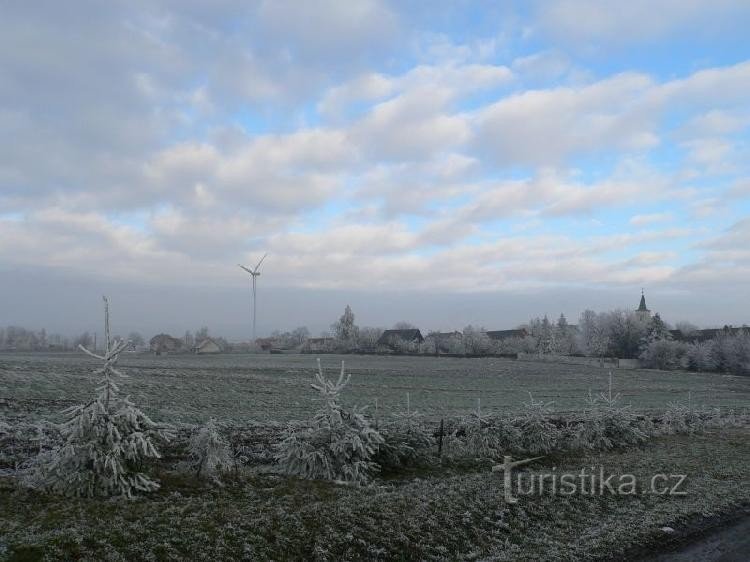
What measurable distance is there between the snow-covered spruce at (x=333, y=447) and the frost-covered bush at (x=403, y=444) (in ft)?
1.45

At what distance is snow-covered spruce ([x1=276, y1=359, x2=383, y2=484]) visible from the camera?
1145 cm

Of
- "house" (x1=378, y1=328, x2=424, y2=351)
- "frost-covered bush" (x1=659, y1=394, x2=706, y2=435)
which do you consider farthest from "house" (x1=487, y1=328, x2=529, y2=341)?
"frost-covered bush" (x1=659, y1=394, x2=706, y2=435)

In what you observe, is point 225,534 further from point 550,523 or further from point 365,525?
point 550,523

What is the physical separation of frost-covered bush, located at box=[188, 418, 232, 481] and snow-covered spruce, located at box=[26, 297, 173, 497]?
46.2 inches

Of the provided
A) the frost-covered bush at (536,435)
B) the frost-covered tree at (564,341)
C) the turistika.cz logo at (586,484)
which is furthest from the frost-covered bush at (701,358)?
the turistika.cz logo at (586,484)

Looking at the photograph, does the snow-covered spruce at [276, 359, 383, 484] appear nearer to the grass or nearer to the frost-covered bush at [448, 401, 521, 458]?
the grass

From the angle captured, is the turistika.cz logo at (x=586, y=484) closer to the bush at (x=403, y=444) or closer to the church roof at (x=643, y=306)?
the bush at (x=403, y=444)

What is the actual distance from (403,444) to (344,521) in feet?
16.2

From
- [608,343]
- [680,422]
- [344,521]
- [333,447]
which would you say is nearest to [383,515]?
[344,521]

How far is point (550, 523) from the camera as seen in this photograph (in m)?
9.52

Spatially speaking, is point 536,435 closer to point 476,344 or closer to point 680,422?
point 680,422

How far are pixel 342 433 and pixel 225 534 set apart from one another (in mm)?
4862

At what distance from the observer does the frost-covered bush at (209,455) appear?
1023cm

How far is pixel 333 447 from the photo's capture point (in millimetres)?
11641
